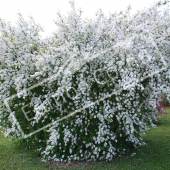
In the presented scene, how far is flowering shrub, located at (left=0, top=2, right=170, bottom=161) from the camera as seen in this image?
510 centimetres

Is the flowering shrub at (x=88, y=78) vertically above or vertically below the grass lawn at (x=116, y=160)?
above

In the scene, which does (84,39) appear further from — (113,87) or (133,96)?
(133,96)

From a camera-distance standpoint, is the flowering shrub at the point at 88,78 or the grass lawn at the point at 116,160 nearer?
the flowering shrub at the point at 88,78

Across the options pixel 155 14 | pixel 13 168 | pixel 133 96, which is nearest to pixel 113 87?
pixel 133 96

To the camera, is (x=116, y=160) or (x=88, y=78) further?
(x=116, y=160)

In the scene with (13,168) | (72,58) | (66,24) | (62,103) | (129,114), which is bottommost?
(13,168)

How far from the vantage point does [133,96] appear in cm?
532

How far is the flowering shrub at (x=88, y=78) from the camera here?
16.7 feet

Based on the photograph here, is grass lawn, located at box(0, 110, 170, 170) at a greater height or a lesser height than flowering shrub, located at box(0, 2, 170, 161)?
lesser

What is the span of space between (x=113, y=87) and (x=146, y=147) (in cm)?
284

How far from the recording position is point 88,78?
17.7 ft

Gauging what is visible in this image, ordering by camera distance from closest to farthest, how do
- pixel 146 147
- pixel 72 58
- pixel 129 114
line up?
1. pixel 72 58
2. pixel 129 114
3. pixel 146 147

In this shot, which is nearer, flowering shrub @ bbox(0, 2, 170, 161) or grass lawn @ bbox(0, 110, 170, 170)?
flowering shrub @ bbox(0, 2, 170, 161)

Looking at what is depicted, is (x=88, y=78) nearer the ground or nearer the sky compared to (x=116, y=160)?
nearer the sky
